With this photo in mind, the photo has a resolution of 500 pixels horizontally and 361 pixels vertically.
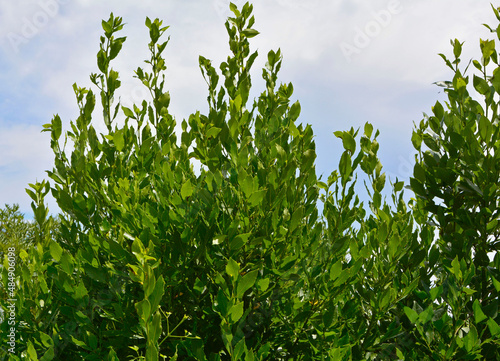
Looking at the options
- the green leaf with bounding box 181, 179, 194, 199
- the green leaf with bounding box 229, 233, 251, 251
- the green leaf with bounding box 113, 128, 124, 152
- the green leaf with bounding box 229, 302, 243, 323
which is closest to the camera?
the green leaf with bounding box 229, 302, 243, 323

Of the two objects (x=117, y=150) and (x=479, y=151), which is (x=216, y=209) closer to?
(x=117, y=150)

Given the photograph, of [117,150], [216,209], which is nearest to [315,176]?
[216,209]

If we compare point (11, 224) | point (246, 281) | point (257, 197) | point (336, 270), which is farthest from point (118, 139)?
point (11, 224)

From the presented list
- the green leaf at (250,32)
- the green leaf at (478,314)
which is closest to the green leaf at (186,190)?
the green leaf at (250,32)

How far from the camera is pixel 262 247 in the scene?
9.50ft

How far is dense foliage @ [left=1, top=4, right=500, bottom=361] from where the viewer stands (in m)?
2.82

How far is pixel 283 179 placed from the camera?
9.74ft

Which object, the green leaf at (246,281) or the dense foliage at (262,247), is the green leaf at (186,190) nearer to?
the dense foliage at (262,247)

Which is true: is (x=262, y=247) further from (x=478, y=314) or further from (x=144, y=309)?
(x=478, y=314)

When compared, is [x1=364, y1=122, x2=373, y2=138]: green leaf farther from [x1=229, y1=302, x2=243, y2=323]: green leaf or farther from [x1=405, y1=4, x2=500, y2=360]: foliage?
[x1=229, y1=302, x2=243, y2=323]: green leaf

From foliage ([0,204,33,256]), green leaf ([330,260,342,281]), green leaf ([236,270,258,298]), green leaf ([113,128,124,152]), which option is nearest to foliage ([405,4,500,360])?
green leaf ([330,260,342,281])

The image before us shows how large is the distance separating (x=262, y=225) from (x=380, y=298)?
2.91 feet

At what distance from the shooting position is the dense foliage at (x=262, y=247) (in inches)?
111

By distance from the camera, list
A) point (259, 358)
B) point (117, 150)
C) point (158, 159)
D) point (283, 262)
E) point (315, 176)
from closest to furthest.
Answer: point (259, 358) < point (283, 262) < point (315, 176) < point (158, 159) < point (117, 150)
